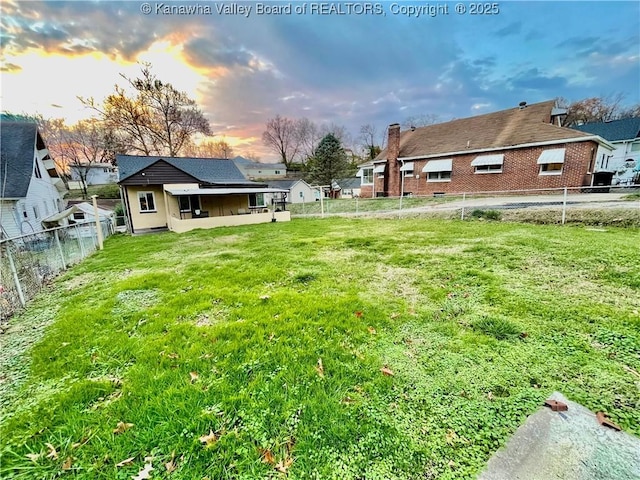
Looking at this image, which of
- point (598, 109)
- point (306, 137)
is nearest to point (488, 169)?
point (598, 109)

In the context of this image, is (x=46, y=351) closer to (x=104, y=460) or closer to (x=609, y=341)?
(x=104, y=460)

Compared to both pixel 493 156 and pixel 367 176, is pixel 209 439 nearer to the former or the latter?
pixel 493 156

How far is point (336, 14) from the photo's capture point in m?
9.62

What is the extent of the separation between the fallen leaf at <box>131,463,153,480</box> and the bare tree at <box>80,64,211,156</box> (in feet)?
106

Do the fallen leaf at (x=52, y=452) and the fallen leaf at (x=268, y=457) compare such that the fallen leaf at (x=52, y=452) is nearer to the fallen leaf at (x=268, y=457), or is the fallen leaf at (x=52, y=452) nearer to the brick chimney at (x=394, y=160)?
the fallen leaf at (x=268, y=457)

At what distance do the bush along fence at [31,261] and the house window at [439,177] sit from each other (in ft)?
66.6

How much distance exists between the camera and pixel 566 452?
1576 millimetres

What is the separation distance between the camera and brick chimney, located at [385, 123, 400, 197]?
2150 cm

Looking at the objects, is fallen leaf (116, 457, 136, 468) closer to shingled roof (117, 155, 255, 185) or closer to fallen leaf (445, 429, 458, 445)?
fallen leaf (445, 429, 458, 445)

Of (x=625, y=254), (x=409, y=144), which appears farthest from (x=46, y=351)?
(x=409, y=144)

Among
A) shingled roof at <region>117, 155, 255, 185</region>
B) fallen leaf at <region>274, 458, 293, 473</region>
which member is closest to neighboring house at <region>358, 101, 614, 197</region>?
shingled roof at <region>117, 155, 255, 185</region>

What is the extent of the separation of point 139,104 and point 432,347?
33.5 meters

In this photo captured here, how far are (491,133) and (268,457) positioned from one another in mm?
21713

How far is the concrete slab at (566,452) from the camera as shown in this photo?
1.46m
